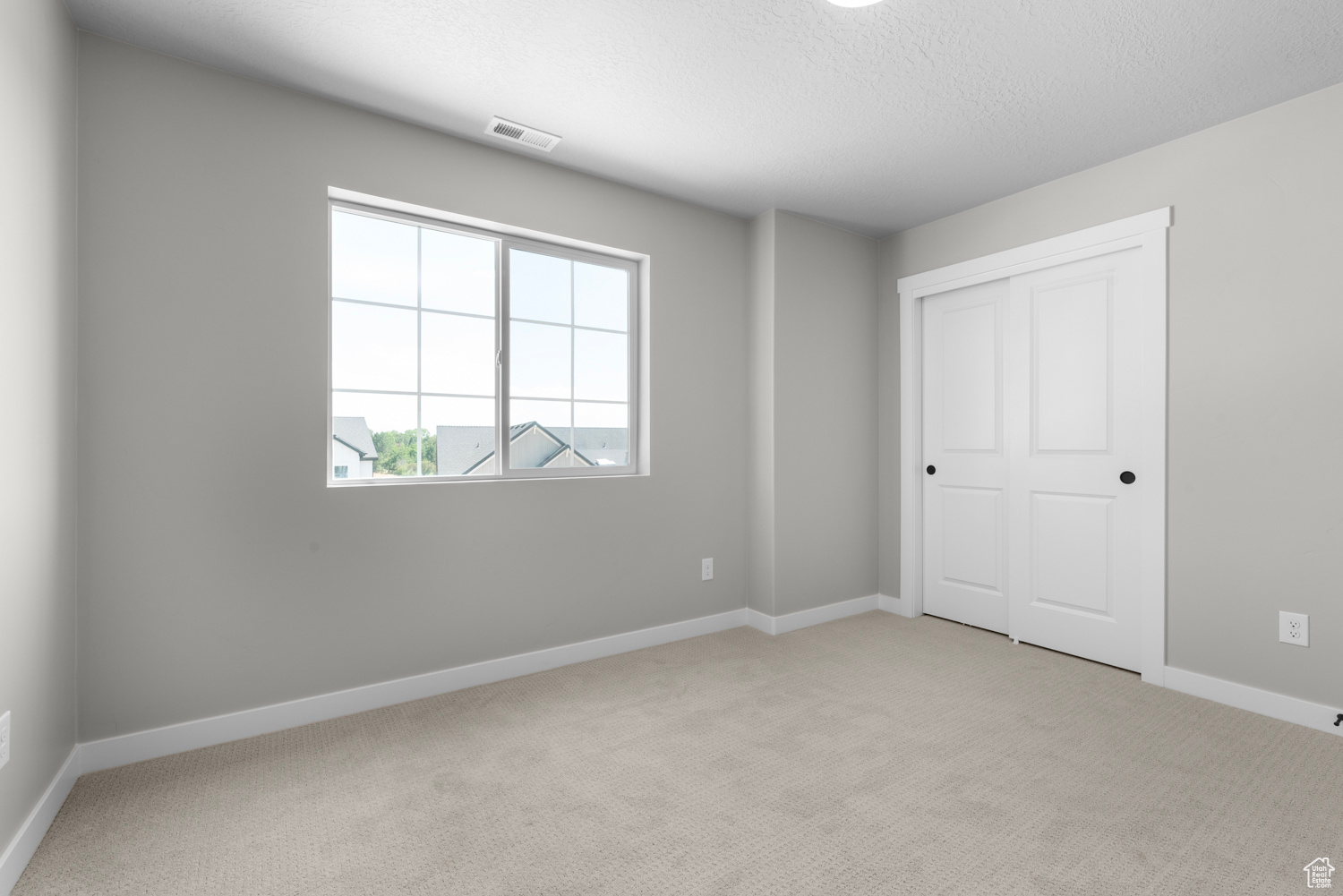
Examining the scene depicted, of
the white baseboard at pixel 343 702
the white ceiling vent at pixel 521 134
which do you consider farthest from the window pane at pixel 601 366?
the white baseboard at pixel 343 702

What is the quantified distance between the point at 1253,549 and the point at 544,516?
3014 millimetres

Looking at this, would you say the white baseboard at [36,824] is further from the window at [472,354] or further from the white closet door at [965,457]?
the white closet door at [965,457]

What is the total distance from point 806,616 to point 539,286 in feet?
7.88

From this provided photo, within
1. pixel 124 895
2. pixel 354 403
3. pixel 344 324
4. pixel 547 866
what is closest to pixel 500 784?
pixel 547 866

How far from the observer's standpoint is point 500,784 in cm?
200

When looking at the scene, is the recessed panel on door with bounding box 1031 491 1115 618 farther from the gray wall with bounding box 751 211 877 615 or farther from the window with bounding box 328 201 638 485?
the window with bounding box 328 201 638 485

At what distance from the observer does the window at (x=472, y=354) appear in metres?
2.65

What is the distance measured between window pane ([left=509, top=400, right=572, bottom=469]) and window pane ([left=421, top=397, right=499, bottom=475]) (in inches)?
4.5

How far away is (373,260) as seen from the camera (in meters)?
2.70

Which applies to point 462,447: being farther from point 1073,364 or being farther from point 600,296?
point 1073,364

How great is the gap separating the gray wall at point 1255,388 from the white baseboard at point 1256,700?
0.12 feet

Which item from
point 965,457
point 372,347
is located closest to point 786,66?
point 372,347

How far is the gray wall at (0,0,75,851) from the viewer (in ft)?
5.09

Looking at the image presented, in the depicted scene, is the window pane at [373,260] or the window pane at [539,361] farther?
the window pane at [539,361]
